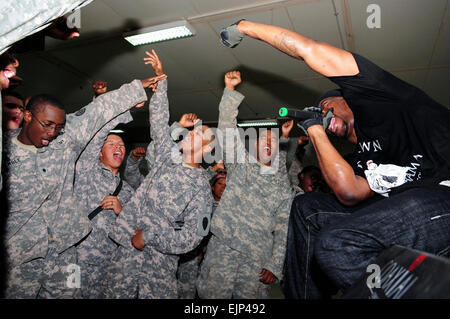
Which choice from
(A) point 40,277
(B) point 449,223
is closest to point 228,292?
(A) point 40,277

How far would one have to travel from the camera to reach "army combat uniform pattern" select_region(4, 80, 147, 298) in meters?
1.74

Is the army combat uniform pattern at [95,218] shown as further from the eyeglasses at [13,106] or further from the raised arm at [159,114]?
the eyeglasses at [13,106]

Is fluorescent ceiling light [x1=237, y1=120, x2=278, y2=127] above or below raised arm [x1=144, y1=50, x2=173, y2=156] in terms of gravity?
above

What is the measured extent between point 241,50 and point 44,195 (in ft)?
10.8

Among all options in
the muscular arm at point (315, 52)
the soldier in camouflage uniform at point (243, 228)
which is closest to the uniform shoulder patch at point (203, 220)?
the soldier in camouflage uniform at point (243, 228)

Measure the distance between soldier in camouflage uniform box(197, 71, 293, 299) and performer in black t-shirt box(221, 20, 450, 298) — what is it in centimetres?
132

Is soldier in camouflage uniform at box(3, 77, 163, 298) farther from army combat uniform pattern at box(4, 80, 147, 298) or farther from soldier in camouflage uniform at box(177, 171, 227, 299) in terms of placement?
soldier in camouflage uniform at box(177, 171, 227, 299)

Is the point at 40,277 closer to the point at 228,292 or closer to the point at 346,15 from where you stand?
the point at 228,292

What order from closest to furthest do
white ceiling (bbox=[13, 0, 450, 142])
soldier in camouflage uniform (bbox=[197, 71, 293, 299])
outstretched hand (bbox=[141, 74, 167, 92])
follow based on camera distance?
1. outstretched hand (bbox=[141, 74, 167, 92])
2. soldier in camouflage uniform (bbox=[197, 71, 293, 299])
3. white ceiling (bbox=[13, 0, 450, 142])

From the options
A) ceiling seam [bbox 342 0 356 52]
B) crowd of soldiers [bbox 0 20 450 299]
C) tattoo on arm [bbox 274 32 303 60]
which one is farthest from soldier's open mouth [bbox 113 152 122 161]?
ceiling seam [bbox 342 0 356 52]

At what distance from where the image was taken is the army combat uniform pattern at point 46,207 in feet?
5.71

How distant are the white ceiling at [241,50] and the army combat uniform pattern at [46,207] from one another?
1.98 m

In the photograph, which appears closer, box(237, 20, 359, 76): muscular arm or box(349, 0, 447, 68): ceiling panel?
box(237, 20, 359, 76): muscular arm

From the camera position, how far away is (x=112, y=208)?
7.86ft
